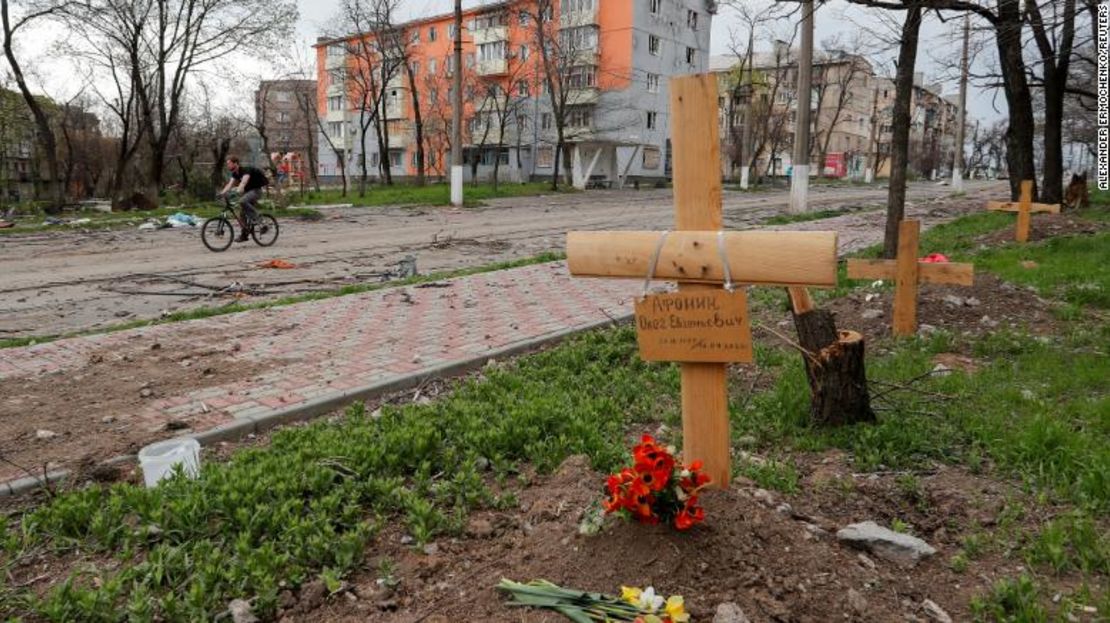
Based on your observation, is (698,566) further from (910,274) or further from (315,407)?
(910,274)

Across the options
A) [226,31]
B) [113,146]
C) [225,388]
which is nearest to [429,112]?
[113,146]

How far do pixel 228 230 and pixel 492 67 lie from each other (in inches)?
1786

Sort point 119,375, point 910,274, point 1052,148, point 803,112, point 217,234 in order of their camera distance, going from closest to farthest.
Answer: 1. point 119,375
2. point 910,274
3. point 217,234
4. point 803,112
5. point 1052,148

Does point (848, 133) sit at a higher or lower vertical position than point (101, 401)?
higher

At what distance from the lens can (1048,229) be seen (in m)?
14.3

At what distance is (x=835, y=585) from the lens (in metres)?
2.63

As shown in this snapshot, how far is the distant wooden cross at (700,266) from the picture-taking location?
8.59 feet

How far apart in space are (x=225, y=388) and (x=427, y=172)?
6015 centimetres

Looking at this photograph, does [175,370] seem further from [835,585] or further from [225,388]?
[835,585]

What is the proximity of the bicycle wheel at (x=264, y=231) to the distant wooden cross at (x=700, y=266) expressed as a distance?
13969 mm

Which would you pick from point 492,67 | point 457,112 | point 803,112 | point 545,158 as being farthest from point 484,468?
point 492,67

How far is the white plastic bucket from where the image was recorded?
3.74 metres

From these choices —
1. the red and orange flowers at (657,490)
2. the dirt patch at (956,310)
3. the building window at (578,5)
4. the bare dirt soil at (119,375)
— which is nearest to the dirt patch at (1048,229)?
the bare dirt soil at (119,375)

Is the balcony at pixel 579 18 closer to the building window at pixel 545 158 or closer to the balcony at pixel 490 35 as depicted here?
the balcony at pixel 490 35
